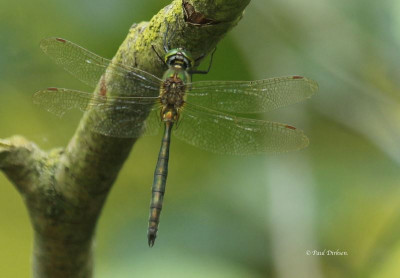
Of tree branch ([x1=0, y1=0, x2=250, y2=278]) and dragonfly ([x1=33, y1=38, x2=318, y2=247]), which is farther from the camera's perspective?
dragonfly ([x1=33, y1=38, x2=318, y2=247])

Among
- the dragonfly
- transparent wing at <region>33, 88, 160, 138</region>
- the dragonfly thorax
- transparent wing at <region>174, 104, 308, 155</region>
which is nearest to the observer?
transparent wing at <region>33, 88, 160, 138</region>

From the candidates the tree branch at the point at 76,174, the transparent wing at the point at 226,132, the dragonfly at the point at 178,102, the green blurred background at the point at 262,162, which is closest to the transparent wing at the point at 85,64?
the dragonfly at the point at 178,102

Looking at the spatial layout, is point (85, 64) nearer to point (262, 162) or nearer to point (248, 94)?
point (248, 94)

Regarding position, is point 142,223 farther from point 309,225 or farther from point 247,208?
point 309,225

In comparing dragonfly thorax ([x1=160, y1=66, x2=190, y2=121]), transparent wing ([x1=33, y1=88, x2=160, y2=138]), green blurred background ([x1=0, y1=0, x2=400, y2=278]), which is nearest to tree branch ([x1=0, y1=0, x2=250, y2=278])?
transparent wing ([x1=33, y1=88, x2=160, y2=138])

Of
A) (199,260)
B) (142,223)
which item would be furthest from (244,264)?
(142,223)

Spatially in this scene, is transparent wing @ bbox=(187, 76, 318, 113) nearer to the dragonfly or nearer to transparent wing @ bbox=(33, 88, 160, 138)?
the dragonfly

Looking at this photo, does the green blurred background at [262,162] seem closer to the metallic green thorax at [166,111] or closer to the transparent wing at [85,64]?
the metallic green thorax at [166,111]
